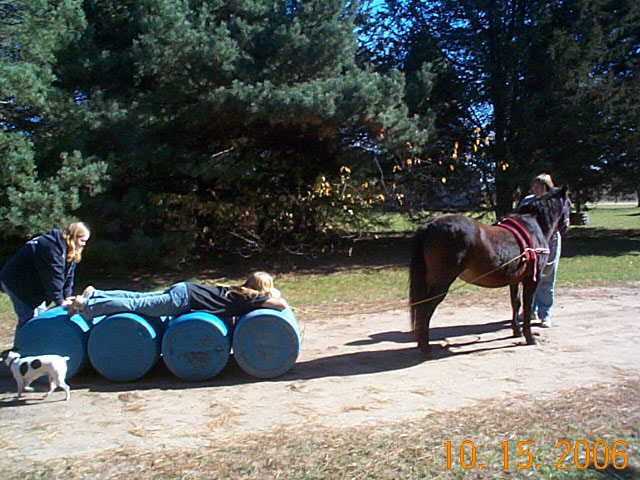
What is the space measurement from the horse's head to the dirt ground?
4.45ft

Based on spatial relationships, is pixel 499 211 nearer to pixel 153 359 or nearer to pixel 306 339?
pixel 306 339

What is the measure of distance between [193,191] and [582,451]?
11.1m

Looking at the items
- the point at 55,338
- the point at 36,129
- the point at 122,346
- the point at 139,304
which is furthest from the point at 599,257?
the point at 55,338

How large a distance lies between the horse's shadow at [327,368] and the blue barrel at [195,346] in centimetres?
13

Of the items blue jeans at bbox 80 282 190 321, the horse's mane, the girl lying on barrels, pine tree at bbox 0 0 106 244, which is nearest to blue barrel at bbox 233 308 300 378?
the girl lying on barrels

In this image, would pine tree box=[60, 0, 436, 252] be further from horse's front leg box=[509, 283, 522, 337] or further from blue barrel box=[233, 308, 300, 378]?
blue barrel box=[233, 308, 300, 378]

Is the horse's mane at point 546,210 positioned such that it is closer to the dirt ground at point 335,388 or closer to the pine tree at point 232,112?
the dirt ground at point 335,388

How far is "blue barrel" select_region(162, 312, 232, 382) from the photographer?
5.55 meters

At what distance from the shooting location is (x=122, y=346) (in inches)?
217

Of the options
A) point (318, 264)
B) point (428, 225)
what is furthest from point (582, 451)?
point (318, 264)

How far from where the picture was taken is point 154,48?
35.8 ft

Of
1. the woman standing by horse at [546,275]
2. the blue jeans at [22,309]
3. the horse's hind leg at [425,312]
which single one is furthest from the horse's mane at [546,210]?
the blue jeans at [22,309]

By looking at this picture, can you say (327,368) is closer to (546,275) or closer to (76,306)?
(76,306)

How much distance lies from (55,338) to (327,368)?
267cm
